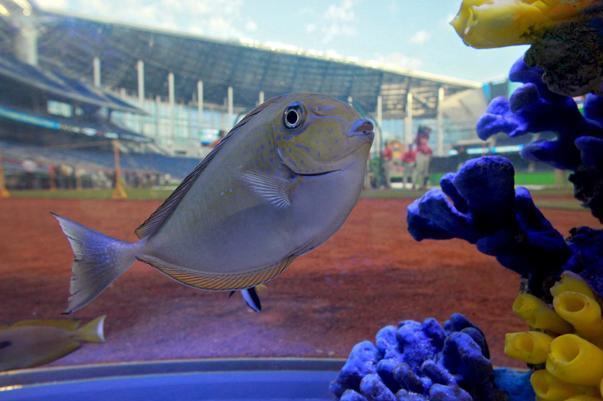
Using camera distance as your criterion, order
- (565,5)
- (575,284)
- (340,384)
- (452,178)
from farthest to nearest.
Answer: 1. (340,384)
2. (452,178)
3. (575,284)
4. (565,5)

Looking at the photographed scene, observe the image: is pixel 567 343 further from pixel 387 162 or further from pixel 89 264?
pixel 387 162

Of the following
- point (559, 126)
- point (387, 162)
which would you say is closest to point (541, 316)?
point (559, 126)

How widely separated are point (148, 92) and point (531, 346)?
1.91 metres

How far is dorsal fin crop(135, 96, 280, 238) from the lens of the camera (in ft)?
1.78

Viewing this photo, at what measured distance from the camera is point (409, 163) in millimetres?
1814

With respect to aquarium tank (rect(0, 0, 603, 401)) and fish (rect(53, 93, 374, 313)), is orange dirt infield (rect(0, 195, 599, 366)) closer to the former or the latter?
aquarium tank (rect(0, 0, 603, 401))

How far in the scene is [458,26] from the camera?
28.1 inches

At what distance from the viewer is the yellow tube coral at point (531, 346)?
0.74 m

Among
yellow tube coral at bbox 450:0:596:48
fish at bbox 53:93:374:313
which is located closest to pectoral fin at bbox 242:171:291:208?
fish at bbox 53:93:374:313

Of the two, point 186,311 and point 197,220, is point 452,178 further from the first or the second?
point 186,311

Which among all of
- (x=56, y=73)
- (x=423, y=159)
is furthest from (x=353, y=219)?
(x=56, y=73)

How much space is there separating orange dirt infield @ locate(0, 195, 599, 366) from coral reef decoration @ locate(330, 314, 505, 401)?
56 cm

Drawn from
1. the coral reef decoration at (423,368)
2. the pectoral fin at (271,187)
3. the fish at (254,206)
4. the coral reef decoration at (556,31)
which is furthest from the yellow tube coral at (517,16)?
the coral reef decoration at (423,368)

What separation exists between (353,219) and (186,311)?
97cm
